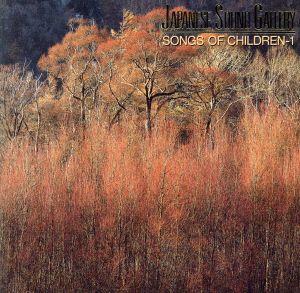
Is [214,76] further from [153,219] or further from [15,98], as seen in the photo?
[153,219]

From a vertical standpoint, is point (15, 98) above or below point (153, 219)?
above

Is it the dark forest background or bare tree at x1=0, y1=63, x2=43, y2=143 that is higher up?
the dark forest background

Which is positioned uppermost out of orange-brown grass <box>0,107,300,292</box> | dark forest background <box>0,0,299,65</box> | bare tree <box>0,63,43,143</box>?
dark forest background <box>0,0,299,65</box>

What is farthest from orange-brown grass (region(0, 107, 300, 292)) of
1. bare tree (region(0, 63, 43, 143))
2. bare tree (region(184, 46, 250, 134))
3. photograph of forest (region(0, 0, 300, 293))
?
bare tree (region(184, 46, 250, 134))

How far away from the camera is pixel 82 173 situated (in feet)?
30.5

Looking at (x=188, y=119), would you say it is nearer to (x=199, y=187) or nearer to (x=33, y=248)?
(x=199, y=187)

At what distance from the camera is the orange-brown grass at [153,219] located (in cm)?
766

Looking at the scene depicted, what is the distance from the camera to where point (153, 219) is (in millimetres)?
8227

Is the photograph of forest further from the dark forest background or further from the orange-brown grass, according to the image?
the dark forest background

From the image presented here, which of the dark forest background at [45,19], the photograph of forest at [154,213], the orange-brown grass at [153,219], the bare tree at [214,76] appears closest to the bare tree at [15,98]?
the dark forest background at [45,19]

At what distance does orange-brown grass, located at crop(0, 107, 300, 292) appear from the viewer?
7656mm

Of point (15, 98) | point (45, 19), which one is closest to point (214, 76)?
point (15, 98)

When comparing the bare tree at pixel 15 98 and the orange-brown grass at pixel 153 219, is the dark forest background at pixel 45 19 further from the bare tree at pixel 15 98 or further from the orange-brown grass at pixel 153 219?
the orange-brown grass at pixel 153 219

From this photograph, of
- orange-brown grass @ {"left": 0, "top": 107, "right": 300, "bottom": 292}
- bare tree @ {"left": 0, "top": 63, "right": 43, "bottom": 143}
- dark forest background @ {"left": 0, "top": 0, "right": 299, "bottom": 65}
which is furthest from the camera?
dark forest background @ {"left": 0, "top": 0, "right": 299, "bottom": 65}
